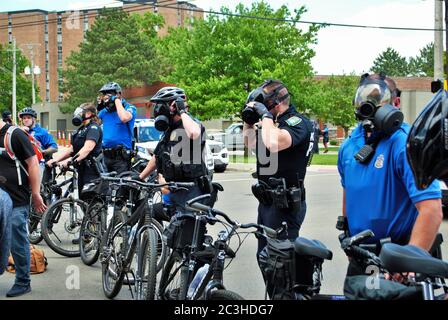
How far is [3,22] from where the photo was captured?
8462 cm

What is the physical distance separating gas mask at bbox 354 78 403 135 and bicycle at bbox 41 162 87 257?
522 centimetres

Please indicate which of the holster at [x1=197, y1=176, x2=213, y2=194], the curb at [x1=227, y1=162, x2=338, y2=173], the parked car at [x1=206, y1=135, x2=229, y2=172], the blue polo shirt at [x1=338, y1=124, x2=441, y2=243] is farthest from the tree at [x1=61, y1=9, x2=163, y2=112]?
the blue polo shirt at [x1=338, y1=124, x2=441, y2=243]

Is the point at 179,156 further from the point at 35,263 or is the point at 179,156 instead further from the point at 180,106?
the point at 35,263

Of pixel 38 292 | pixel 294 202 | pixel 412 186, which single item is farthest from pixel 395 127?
pixel 38 292

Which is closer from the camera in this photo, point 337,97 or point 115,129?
point 115,129

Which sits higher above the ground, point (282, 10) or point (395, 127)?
point (282, 10)

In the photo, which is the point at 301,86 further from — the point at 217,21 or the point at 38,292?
the point at 38,292

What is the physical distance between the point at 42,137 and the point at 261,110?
6477 millimetres

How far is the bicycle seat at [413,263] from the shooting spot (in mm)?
2334

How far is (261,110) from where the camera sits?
5.07m

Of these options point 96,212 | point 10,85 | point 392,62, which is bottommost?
point 96,212

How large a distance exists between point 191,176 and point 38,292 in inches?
78.7

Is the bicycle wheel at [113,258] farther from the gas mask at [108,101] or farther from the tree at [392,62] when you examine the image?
the tree at [392,62]

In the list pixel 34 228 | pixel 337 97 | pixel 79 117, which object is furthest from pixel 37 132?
pixel 337 97
